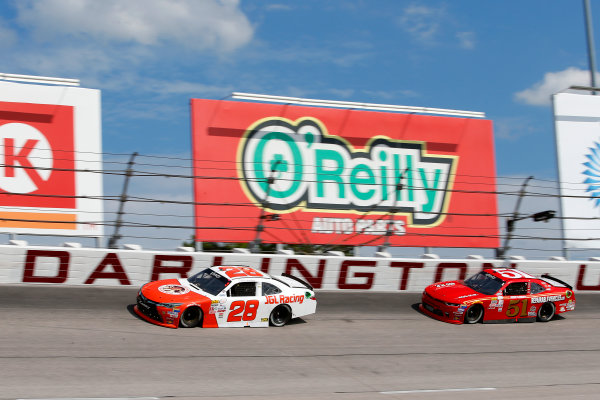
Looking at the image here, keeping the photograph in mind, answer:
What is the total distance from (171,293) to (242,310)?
1.46 m

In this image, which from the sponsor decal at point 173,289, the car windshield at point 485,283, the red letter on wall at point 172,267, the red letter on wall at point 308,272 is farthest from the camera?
the red letter on wall at point 308,272

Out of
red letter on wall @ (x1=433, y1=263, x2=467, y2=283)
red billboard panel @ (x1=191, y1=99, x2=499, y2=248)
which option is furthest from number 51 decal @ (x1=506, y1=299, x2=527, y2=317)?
red billboard panel @ (x1=191, y1=99, x2=499, y2=248)

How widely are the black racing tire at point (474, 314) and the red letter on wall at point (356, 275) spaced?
106 inches

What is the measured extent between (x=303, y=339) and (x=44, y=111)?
878 centimetres

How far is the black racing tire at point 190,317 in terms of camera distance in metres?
12.2

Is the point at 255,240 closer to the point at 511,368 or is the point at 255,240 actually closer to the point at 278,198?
the point at 278,198

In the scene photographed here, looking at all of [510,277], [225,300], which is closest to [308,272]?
[225,300]

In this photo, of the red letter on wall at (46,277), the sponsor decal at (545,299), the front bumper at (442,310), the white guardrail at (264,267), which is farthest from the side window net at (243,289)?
the sponsor decal at (545,299)

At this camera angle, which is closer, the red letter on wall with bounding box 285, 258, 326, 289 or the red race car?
the red race car

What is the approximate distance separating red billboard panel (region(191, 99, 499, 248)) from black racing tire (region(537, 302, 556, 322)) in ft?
9.74

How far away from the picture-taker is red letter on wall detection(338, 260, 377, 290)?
643 inches

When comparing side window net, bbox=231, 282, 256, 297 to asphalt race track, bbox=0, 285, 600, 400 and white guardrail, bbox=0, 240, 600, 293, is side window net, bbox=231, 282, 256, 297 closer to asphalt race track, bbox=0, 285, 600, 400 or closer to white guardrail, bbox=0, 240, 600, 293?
asphalt race track, bbox=0, 285, 600, 400

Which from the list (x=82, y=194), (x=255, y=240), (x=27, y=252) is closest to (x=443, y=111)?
(x=255, y=240)

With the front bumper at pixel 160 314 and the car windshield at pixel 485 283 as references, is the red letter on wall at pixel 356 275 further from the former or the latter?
the front bumper at pixel 160 314
